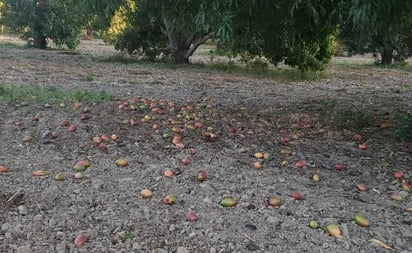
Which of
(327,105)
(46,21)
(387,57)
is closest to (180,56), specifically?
(46,21)

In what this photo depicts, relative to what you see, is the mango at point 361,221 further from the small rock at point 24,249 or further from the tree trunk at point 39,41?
the tree trunk at point 39,41

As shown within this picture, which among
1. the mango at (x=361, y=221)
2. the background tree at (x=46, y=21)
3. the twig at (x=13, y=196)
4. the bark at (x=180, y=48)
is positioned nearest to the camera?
the mango at (x=361, y=221)

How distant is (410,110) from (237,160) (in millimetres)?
3812

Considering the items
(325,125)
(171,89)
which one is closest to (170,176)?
(325,125)

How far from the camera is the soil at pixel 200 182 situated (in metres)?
2.72

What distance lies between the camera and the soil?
2.72 m

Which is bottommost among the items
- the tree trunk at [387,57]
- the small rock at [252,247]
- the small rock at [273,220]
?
the small rock at [252,247]

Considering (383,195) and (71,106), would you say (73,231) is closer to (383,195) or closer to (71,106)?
(383,195)

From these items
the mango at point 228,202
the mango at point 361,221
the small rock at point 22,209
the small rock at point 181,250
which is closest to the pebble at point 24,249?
the small rock at point 22,209

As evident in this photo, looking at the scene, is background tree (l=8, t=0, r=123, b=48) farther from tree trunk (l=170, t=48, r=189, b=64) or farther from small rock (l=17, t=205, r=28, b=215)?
small rock (l=17, t=205, r=28, b=215)

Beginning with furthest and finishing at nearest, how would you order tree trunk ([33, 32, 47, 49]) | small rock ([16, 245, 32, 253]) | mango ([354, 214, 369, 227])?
tree trunk ([33, 32, 47, 49])
mango ([354, 214, 369, 227])
small rock ([16, 245, 32, 253])

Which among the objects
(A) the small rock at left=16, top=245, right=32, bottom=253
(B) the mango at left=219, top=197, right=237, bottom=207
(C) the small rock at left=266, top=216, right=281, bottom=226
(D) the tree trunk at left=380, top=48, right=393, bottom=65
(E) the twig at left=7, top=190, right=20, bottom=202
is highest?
(D) the tree trunk at left=380, top=48, right=393, bottom=65

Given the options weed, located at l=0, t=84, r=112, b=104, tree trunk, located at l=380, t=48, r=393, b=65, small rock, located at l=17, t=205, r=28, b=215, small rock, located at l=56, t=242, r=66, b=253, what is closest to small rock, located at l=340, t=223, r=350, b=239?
small rock, located at l=56, t=242, r=66, b=253

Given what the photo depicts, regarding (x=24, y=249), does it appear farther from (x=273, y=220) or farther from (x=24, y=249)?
(x=273, y=220)
